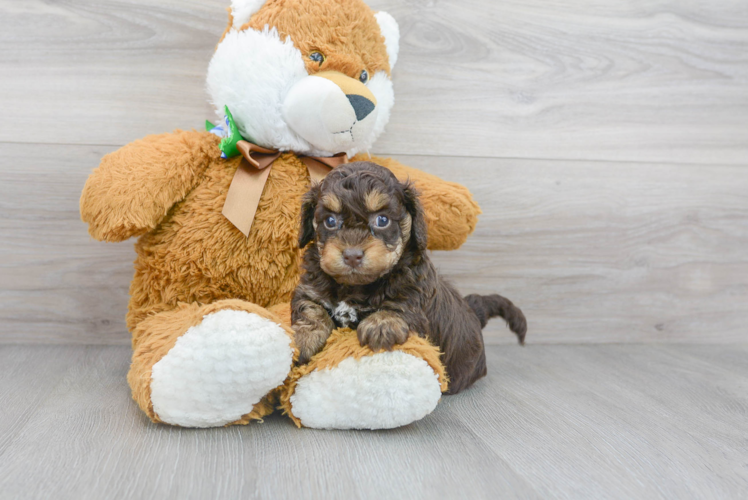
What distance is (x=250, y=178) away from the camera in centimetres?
135

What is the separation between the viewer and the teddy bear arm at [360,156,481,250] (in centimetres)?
143

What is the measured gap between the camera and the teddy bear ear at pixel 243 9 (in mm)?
1345

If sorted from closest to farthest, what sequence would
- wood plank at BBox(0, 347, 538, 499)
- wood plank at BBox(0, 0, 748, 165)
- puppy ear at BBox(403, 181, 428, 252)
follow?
wood plank at BBox(0, 347, 538, 499)
puppy ear at BBox(403, 181, 428, 252)
wood plank at BBox(0, 0, 748, 165)

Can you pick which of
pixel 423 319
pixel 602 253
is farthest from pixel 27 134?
pixel 602 253

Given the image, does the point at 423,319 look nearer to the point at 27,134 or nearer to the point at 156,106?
the point at 156,106

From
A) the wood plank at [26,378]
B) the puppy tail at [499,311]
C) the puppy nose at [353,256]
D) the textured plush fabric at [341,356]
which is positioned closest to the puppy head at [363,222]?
the puppy nose at [353,256]

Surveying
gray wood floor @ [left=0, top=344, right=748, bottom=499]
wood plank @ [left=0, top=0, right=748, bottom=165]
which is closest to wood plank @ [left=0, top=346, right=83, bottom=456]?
gray wood floor @ [left=0, top=344, right=748, bottom=499]

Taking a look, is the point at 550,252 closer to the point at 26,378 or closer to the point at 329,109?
the point at 329,109

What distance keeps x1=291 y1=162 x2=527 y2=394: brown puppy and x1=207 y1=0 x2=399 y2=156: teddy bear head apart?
0.24 m

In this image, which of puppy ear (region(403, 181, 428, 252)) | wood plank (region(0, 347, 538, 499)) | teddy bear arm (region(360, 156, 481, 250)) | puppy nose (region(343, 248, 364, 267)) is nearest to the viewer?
wood plank (region(0, 347, 538, 499))

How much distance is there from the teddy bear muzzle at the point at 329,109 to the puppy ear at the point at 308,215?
21 centimetres

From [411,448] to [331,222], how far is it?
17.2 inches

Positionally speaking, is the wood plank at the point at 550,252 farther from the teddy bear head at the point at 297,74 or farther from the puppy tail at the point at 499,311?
the teddy bear head at the point at 297,74

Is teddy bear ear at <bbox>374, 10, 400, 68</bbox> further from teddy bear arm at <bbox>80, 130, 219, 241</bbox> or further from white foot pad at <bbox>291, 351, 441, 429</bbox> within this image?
white foot pad at <bbox>291, 351, 441, 429</bbox>
